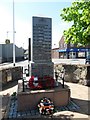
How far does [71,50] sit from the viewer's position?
58.8m

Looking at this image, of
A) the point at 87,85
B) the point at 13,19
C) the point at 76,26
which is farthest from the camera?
the point at 13,19

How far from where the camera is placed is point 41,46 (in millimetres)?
11758

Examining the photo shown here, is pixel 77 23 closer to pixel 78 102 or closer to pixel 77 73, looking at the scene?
pixel 77 73

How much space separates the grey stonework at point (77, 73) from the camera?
1441 cm

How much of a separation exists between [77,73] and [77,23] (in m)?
3.89

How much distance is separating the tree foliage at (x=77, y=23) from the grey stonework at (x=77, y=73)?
7.09 ft

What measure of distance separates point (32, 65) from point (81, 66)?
4.86 meters

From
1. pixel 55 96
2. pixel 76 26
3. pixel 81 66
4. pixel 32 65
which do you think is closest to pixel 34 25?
pixel 32 65

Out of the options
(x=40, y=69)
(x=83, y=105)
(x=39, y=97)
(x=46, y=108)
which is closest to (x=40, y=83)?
(x=39, y=97)

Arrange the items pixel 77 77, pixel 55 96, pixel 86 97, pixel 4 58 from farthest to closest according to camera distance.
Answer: pixel 4 58 → pixel 77 77 → pixel 86 97 → pixel 55 96

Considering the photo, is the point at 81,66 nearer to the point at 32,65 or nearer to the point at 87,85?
the point at 87,85

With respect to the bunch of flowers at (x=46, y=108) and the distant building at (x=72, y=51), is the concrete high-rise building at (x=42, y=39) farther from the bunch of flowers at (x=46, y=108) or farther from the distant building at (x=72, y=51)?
the distant building at (x=72, y=51)

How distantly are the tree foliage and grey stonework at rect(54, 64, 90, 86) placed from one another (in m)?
2.16

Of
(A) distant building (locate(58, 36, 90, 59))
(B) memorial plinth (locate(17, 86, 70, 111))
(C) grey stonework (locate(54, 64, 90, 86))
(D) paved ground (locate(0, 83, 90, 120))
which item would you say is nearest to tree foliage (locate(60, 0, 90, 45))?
(C) grey stonework (locate(54, 64, 90, 86))
